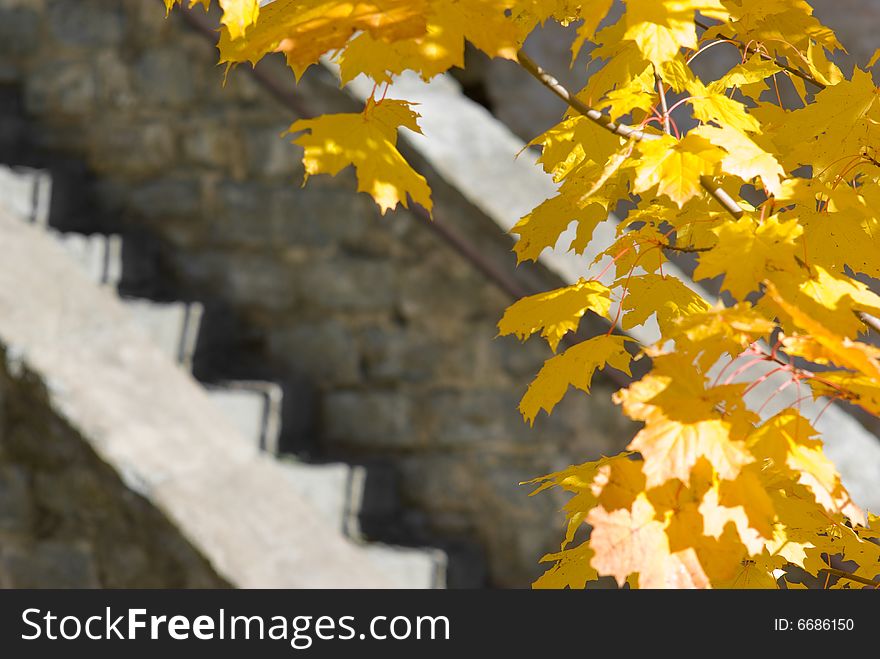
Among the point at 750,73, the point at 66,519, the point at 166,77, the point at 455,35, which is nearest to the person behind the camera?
the point at 455,35

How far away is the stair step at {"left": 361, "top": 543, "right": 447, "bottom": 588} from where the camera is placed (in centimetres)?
319

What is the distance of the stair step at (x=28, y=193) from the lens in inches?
140

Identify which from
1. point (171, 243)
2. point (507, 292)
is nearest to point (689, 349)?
point (507, 292)

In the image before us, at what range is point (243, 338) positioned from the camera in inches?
142

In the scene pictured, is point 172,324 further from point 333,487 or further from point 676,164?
point 676,164

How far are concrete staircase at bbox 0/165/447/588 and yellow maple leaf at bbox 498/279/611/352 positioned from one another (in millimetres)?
1780

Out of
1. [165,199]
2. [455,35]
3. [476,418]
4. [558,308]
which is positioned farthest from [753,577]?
[165,199]

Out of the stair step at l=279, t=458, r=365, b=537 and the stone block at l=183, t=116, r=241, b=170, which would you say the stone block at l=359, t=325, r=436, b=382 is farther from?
the stone block at l=183, t=116, r=241, b=170

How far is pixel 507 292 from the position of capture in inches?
122

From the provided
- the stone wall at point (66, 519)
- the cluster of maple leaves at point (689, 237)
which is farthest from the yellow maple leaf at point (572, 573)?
the stone wall at point (66, 519)

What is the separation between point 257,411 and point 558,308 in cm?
203

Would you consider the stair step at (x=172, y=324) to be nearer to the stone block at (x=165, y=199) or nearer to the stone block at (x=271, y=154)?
the stone block at (x=165, y=199)

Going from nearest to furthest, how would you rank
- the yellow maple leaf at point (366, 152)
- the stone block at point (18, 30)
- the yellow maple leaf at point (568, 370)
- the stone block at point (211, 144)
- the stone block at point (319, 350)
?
the yellow maple leaf at point (366, 152) < the yellow maple leaf at point (568, 370) < the stone block at point (319, 350) < the stone block at point (211, 144) < the stone block at point (18, 30)
